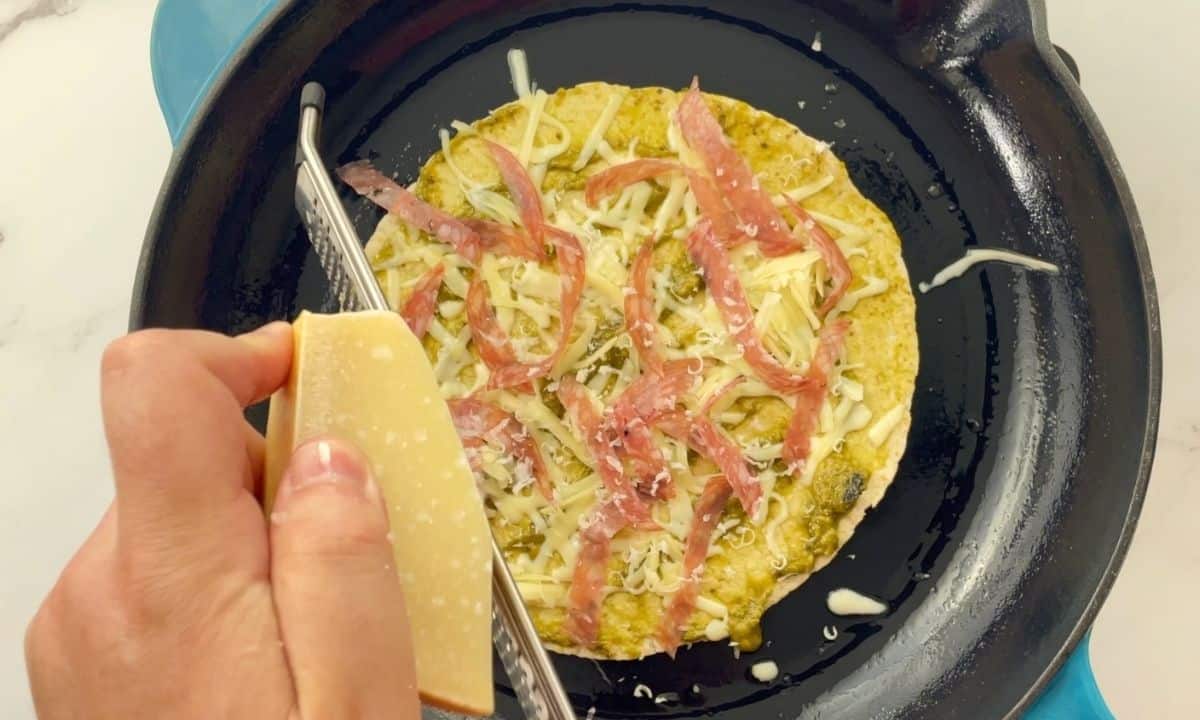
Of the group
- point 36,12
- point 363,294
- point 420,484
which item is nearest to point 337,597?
point 420,484

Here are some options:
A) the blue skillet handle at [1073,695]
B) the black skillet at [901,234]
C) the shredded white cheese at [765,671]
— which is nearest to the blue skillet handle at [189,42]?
the black skillet at [901,234]

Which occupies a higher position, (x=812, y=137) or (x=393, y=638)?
(x=812, y=137)

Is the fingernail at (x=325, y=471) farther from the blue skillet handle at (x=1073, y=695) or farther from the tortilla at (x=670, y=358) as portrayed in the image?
the blue skillet handle at (x=1073, y=695)

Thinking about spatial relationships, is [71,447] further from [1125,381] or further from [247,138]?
[1125,381]

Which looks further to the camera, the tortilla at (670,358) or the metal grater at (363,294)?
the tortilla at (670,358)

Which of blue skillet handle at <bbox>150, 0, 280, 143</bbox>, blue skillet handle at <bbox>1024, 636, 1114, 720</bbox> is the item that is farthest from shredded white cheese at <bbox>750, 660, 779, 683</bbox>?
blue skillet handle at <bbox>150, 0, 280, 143</bbox>

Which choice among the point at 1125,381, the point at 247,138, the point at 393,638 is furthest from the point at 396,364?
the point at 1125,381
